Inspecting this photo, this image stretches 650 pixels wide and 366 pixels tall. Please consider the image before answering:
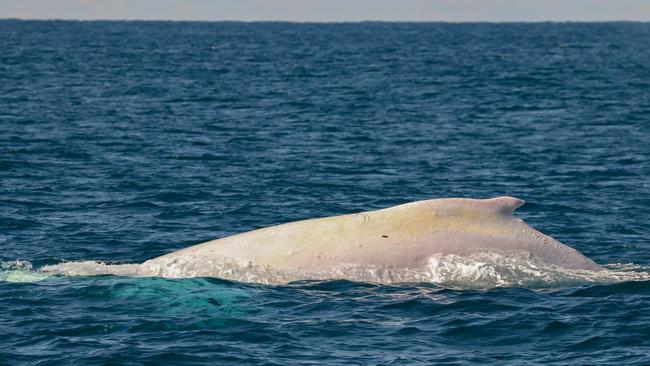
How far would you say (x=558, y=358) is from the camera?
16922 millimetres

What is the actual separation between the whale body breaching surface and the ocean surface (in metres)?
0.31

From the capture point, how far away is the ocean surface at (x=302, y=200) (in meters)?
17.7

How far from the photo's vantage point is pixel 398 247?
784 inches

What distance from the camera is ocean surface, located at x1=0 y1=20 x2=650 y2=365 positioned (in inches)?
696

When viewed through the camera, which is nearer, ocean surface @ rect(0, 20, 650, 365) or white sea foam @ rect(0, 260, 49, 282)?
ocean surface @ rect(0, 20, 650, 365)

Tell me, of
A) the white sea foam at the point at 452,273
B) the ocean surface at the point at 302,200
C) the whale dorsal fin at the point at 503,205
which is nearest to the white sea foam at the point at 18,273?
the ocean surface at the point at 302,200

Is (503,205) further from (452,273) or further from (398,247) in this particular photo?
(398,247)

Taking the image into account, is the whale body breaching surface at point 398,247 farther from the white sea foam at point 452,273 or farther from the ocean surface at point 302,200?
the ocean surface at point 302,200

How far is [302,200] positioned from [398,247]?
11.4 meters

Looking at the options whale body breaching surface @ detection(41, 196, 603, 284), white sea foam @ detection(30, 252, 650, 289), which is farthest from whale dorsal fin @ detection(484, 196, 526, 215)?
white sea foam @ detection(30, 252, 650, 289)

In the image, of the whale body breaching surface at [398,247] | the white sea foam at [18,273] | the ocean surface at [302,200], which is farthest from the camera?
the white sea foam at [18,273]

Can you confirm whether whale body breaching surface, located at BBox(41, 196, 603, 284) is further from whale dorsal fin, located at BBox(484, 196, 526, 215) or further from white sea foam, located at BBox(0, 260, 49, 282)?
white sea foam, located at BBox(0, 260, 49, 282)

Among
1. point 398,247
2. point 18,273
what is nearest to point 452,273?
point 398,247

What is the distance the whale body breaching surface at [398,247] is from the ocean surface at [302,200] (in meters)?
0.31
